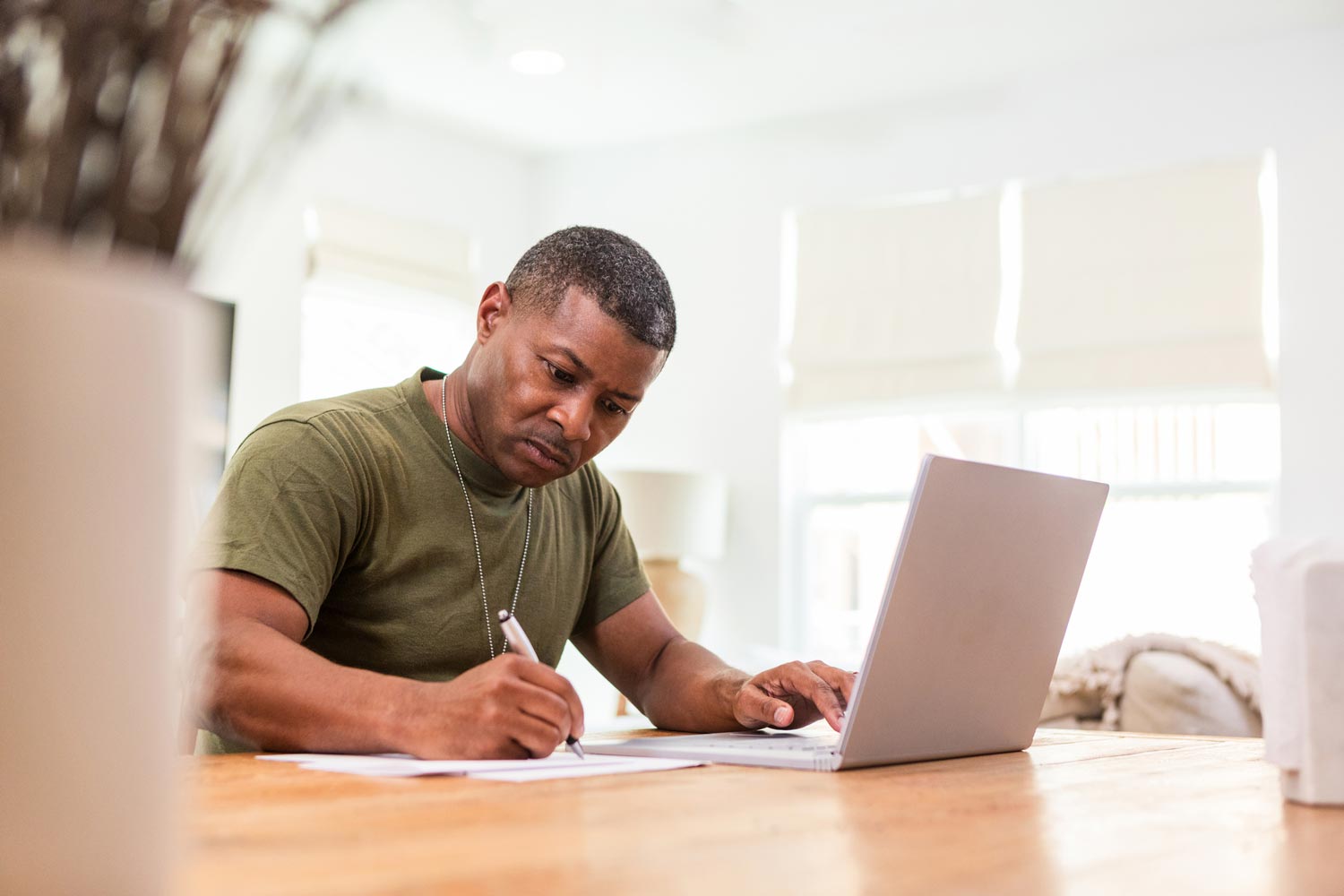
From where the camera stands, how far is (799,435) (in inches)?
216

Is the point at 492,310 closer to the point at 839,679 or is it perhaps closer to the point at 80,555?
the point at 839,679

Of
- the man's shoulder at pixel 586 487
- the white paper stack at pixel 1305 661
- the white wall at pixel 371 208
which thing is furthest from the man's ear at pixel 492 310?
the white wall at pixel 371 208

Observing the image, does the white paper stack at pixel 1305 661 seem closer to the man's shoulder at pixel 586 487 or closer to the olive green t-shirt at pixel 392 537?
the olive green t-shirt at pixel 392 537

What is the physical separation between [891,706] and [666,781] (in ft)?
0.77

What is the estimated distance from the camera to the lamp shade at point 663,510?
15.8ft

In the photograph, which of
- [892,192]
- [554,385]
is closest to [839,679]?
[554,385]

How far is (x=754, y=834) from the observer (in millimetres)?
750

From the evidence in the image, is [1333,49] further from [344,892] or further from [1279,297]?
[344,892]

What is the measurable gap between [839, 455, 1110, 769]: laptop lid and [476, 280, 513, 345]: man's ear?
2.72 feet

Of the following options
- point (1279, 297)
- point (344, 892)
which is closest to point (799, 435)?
point (1279, 297)

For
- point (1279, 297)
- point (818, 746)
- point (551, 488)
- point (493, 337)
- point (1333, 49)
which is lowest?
point (818, 746)

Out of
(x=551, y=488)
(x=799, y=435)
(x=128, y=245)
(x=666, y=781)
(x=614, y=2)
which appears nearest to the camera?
(x=128, y=245)

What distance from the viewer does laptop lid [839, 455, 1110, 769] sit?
3.57 feet

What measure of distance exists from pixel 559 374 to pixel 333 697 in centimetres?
59
